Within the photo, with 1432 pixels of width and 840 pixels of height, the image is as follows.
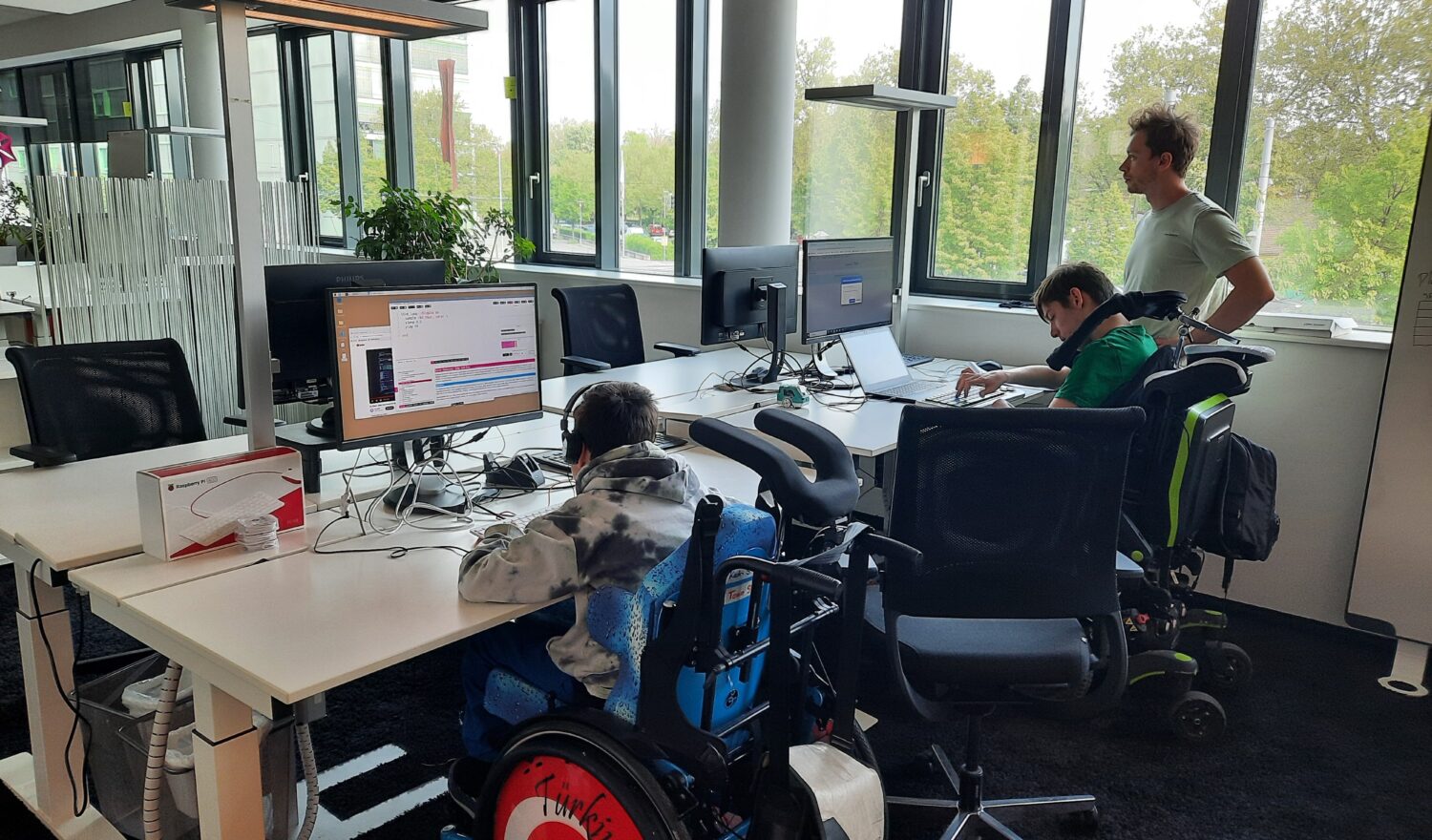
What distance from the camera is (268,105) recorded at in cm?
770

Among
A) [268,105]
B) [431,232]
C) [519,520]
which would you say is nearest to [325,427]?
[519,520]

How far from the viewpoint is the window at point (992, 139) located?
411 centimetres

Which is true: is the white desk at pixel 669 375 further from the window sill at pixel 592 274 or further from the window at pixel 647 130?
the window at pixel 647 130

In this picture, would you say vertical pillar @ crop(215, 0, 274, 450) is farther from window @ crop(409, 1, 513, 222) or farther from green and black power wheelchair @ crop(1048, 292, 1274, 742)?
window @ crop(409, 1, 513, 222)

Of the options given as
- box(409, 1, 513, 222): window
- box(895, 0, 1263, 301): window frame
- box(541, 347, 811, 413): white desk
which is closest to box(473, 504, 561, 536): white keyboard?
box(541, 347, 811, 413): white desk

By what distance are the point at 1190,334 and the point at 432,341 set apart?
2328mm

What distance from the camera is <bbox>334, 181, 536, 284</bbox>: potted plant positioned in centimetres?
537

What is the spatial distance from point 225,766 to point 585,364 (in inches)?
105

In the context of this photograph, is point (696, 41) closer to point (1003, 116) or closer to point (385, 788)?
point (1003, 116)

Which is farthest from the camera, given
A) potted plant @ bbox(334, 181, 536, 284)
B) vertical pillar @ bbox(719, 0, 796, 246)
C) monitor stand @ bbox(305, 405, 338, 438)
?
potted plant @ bbox(334, 181, 536, 284)

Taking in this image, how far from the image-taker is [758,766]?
60.3 inches

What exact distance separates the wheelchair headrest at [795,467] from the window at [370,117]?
6192 millimetres

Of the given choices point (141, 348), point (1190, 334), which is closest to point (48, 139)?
point (141, 348)

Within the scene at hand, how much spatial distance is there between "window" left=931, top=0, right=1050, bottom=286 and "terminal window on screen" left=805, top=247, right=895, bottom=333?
0.61m
